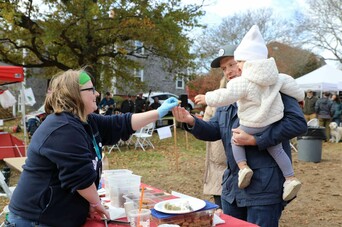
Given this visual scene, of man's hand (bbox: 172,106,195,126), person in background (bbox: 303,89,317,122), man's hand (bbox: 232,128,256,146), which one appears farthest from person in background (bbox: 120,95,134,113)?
man's hand (bbox: 232,128,256,146)

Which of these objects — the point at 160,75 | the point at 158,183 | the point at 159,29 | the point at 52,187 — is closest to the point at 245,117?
the point at 52,187

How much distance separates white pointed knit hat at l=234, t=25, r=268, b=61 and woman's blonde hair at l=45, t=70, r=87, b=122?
3.27 ft

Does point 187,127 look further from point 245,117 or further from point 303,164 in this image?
point 303,164

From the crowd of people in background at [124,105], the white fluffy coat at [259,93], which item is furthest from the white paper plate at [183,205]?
the crowd of people in background at [124,105]

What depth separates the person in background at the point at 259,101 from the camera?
199cm

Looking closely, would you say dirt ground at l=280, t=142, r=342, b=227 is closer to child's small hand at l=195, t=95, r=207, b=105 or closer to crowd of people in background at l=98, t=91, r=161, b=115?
child's small hand at l=195, t=95, r=207, b=105

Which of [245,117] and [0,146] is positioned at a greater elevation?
[245,117]

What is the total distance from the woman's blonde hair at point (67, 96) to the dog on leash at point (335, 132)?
515 inches

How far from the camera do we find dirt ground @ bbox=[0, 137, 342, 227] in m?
5.02

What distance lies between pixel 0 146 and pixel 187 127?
7334mm

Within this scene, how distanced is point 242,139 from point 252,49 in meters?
0.56

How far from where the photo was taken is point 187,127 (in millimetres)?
2453

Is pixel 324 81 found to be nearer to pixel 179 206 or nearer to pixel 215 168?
pixel 215 168

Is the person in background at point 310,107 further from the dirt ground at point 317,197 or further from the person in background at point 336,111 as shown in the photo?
the dirt ground at point 317,197
